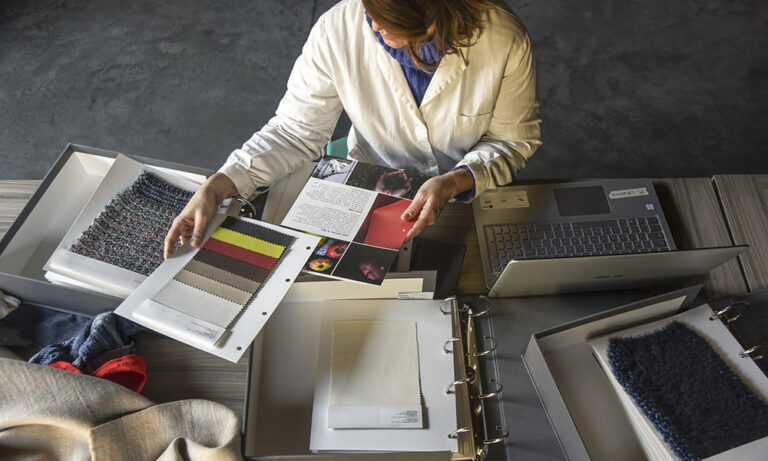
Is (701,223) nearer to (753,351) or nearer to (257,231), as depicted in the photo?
(753,351)

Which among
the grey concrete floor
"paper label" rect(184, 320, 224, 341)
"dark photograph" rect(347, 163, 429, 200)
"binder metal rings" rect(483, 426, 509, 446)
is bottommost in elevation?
"binder metal rings" rect(483, 426, 509, 446)

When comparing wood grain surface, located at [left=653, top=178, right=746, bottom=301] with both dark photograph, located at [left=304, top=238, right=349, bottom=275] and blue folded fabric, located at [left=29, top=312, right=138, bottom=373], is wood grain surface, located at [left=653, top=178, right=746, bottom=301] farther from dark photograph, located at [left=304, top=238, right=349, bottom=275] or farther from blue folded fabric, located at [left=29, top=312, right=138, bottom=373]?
blue folded fabric, located at [left=29, top=312, right=138, bottom=373]

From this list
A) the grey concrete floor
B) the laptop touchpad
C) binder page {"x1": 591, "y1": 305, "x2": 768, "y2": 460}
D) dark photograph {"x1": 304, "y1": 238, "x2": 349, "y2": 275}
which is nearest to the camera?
binder page {"x1": 591, "y1": 305, "x2": 768, "y2": 460}

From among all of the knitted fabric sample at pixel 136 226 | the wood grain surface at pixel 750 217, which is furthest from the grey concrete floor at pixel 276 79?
the knitted fabric sample at pixel 136 226

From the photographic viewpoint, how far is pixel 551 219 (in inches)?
45.3

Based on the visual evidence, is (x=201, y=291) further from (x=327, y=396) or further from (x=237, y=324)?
(x=327, y=396)

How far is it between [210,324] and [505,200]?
2.26 feet

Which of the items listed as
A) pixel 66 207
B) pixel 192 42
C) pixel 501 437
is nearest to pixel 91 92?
pixel 192 42

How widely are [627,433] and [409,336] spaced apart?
421 millimetres

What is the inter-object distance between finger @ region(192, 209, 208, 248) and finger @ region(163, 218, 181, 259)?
3 centimetres

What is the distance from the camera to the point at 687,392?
90 cm

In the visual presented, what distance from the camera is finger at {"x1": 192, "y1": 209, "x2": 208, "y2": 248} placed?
0.98 m

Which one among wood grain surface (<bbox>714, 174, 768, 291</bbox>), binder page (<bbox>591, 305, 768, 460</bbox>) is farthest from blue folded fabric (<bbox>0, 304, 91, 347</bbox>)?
wood grain surface (<bbox>714, 174, 768, 291</bbox>)

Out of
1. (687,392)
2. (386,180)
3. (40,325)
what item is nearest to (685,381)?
(687,392)
